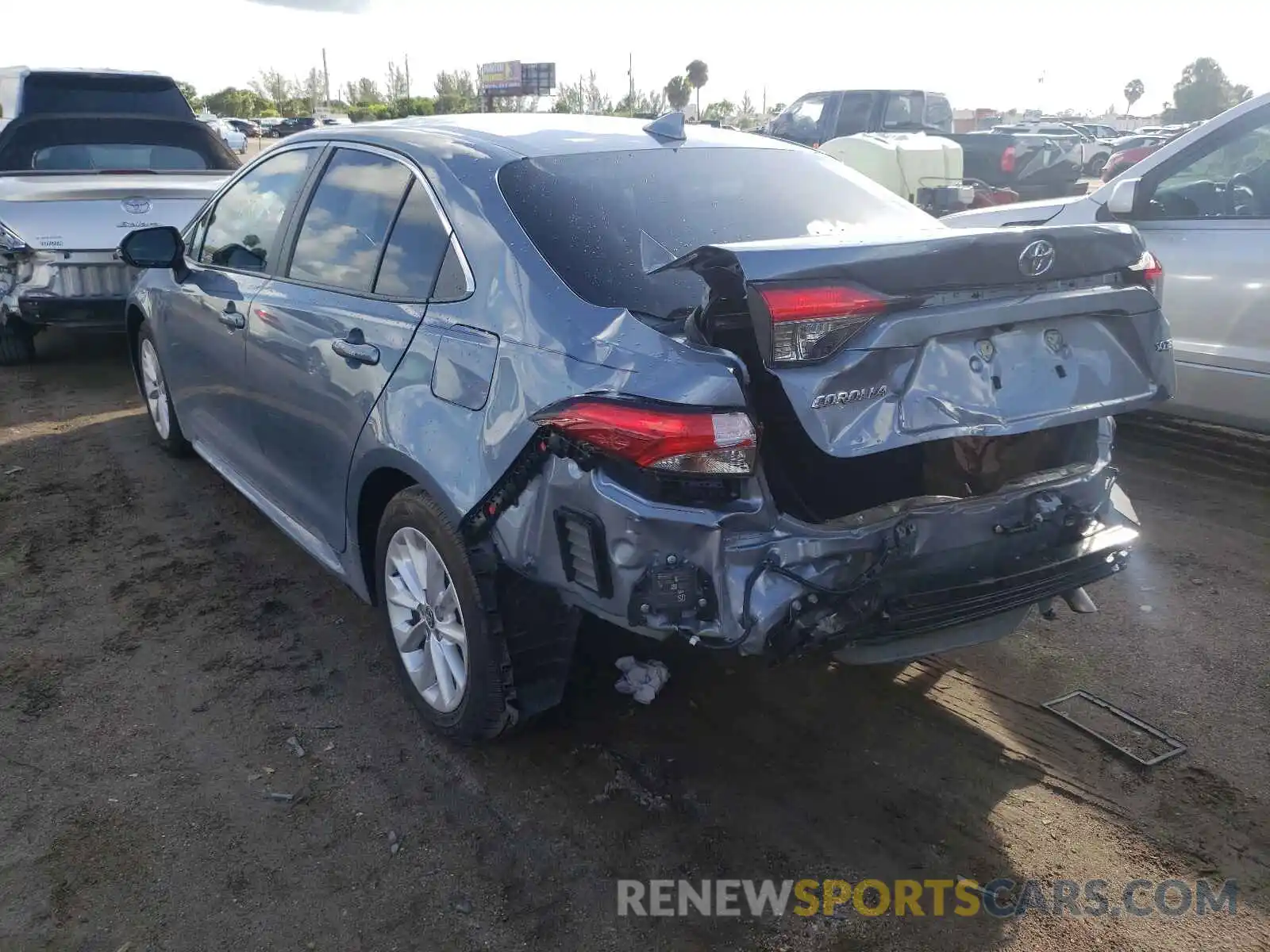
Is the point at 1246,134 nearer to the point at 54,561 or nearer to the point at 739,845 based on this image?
the point at 739,845

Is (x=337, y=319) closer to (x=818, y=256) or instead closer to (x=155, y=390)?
(x=818, y=256)

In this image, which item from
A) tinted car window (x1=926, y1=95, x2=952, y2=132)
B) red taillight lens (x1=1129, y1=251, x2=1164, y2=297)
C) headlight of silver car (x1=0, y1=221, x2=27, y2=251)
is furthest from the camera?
tinted car window (x1=926, y1=95, x2=952, y2=132)

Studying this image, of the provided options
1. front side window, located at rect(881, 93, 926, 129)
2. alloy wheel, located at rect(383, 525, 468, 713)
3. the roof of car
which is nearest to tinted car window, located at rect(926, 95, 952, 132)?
front side window, located at rect(881, 93, 926, 129)

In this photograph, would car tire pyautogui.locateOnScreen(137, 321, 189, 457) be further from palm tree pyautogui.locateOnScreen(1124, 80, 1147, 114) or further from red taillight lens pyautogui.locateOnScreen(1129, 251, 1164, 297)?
palm tree pyautogui.locateOnScreen(1124, 80, 1147, 114)

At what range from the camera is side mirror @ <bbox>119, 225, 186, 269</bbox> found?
15.1 feet

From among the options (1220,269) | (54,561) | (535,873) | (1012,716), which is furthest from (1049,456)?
(54,561)

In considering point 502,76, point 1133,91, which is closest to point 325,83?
point 502,76

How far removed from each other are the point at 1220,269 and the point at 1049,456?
2.68 meters

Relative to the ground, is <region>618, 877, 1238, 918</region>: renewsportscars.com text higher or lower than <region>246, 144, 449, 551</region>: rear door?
lower

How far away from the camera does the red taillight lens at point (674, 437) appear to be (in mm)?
2357

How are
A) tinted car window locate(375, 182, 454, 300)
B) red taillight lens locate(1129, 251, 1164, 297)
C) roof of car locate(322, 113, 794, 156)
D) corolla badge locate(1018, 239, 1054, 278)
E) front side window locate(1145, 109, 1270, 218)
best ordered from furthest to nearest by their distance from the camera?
1. front side window locate(1145, 109, 1270, 218)
2. roof of car locate(322, 113, 794, 156)
3. tinted car window locate(375, 182, 454, 300)
4. red taillight lens locate(1129, 251, 1164, 297)
5. corolla badge locate(1018, 239, 1054, 278)

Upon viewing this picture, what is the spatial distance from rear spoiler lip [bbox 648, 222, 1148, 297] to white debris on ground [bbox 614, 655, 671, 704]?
139cm

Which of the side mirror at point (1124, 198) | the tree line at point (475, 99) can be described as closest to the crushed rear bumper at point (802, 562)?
the side mirror at point (1124, 198)

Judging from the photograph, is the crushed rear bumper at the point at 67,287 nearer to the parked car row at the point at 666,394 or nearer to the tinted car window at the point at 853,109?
the parked car row at the point at 666,394
